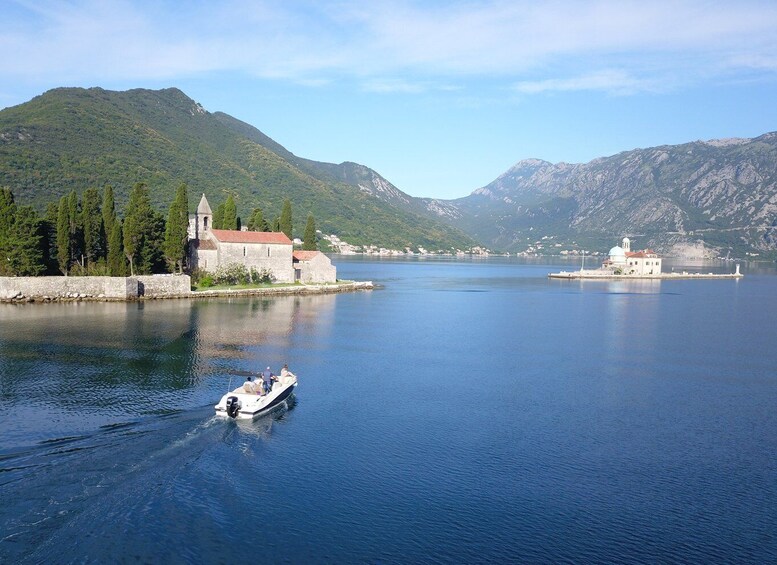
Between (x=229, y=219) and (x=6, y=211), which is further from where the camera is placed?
(x=229, y=219)

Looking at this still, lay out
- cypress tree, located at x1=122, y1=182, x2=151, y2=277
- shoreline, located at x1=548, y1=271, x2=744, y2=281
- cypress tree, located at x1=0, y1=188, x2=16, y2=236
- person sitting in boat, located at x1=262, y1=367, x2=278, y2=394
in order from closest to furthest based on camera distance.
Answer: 1. person sitting in boat, located at x1=262, y1=367, x2=278, y2=394
2. cypress tree, located at x1=0, y1=188, x2=16, y2=236
3. cypress tree, located at x1=122, y1=182, x2=151, y2=277
4. shoreline, located at x1=548, y1=271, x2=744, y2=281

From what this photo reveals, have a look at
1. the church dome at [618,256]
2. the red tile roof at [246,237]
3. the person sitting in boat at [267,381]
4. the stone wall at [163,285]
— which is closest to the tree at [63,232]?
the stone wall at [163,285]

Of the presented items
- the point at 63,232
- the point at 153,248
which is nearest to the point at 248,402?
the point at 63,232

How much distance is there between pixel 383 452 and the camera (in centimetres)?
2266

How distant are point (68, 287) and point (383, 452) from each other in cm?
4896

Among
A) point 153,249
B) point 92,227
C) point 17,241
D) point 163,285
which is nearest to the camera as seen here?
point 17,241

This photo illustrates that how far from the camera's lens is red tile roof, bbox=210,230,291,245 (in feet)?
245

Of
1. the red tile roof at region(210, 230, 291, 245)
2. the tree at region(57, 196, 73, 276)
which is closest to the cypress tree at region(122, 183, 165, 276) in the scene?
the tree at region(57, 196, 73, 276)

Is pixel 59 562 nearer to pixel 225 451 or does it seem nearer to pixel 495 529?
pixel 225 451

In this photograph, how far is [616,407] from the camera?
96.5 ft

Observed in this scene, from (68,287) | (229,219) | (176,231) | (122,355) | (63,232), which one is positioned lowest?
(122,355)

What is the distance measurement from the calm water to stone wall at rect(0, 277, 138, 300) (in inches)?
612

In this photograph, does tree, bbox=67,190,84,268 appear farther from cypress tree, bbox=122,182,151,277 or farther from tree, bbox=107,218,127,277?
cypress tree, bbox=122,182,151,277

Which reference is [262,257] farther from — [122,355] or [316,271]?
[122,355]
